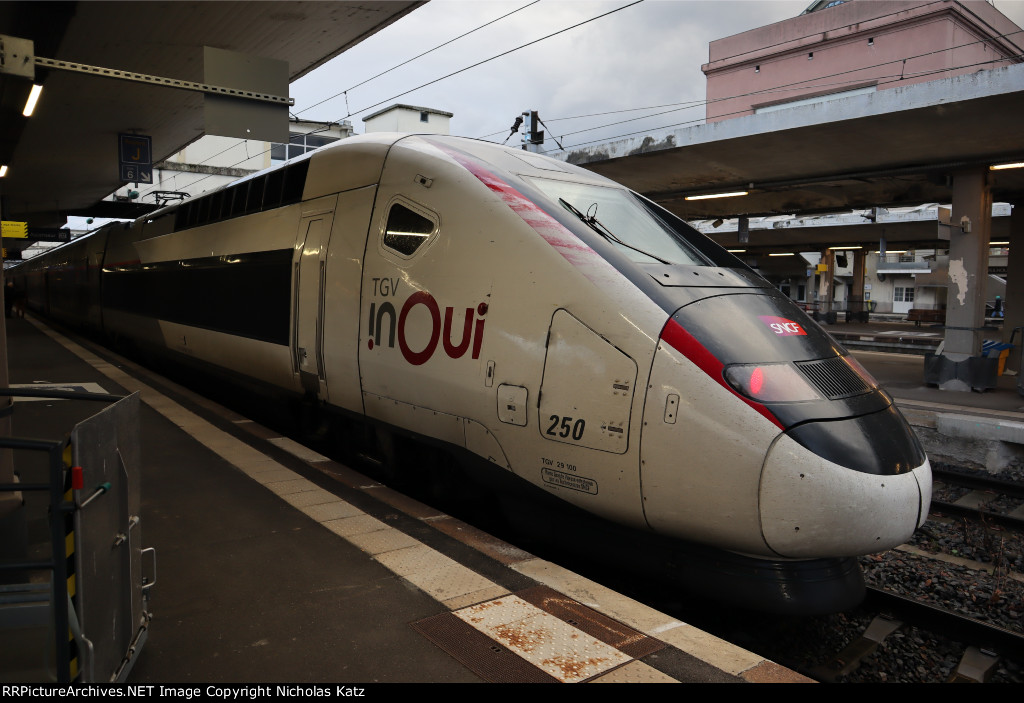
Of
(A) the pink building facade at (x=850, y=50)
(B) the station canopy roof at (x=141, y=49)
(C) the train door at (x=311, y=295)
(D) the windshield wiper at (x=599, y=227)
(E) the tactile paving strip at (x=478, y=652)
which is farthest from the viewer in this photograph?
(A) the pink building facade at (x=850, y=50)

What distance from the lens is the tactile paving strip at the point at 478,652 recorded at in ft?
8.97

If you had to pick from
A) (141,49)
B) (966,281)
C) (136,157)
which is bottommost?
(966,281)

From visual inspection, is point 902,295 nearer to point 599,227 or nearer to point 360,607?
point 599,227

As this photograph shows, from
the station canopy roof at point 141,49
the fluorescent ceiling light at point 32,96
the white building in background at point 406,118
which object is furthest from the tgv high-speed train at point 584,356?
the white building in background at point 406,118

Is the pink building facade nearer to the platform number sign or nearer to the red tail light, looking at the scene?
the platform number sign

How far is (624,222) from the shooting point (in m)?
4.74

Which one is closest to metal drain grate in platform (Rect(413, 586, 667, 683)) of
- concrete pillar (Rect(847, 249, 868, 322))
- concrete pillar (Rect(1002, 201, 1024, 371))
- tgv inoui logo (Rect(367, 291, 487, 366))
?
tgv inoui logo (Rect(367, 291, 487, 366))

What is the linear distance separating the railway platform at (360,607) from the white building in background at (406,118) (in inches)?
1382

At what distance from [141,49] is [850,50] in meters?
29.4

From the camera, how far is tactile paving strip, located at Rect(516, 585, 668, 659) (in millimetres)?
2977

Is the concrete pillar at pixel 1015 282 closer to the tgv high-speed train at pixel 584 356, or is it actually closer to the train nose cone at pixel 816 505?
the tgv high-speed train at pixel 584 356

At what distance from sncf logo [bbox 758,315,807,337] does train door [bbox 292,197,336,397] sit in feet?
11.9

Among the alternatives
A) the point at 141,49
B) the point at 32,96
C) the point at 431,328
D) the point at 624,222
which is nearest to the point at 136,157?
the point at 141,49

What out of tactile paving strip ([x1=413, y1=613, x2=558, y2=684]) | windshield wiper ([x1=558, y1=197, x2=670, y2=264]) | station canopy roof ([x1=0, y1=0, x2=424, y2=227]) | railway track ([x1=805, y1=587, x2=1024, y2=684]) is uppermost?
station canopy roof ([x1=0, y1=0, x2=424, y2=227])
